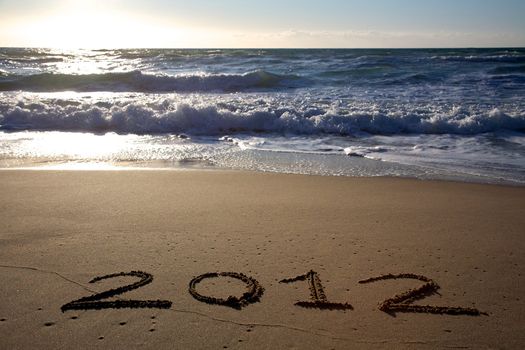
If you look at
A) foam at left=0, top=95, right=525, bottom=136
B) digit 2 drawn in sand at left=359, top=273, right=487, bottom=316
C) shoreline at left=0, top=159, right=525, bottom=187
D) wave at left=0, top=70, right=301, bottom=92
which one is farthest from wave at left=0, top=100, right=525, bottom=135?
wave at left=0, top=70, right=301, bottom=92

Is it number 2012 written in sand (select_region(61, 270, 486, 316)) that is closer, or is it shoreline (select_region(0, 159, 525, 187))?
number 2012 written in sand (select_region(61, 270, 486, 316))

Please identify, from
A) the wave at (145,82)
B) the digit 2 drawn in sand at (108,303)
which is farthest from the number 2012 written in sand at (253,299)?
the wave at (145,82)

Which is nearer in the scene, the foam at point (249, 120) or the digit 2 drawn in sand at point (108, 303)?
the digit 2 drawn in sand at point (108, 303)

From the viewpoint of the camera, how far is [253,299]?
2.41m

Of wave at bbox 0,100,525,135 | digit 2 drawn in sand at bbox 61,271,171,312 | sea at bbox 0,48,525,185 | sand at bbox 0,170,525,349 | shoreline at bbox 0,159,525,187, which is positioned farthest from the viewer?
wave at bbox 0,100,525,135

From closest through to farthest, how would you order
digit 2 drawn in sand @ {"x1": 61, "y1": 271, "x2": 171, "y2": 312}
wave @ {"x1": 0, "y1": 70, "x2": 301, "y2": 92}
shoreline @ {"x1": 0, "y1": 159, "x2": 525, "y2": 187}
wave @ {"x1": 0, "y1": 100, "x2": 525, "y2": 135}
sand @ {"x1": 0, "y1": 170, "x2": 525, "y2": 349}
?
sand @ {"x1": 0, "y1": 170, "x2": 525, "y2": 349} → digit 2 drawn in sand @ {"x1": 61, "y1": 271, "x2": 171, "y2": 312} → shoreline @ {"x1": 0, "y1": 159, "x2": 525, "y2": 187} → wave @ {"x1": 0, "y1": 100, "x2": 525, "y2": 135} → wave @ {"x1": 0, "y1": 70, "x2": 301, "y2": 92}

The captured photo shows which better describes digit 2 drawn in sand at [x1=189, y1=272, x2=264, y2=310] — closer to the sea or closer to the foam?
the sea

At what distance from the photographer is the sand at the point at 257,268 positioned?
2.13 meters

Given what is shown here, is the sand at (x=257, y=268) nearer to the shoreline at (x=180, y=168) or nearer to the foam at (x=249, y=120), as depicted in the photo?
the shoreline at (x=180, y=168)

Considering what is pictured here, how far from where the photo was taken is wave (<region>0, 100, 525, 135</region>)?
8688 millimetres

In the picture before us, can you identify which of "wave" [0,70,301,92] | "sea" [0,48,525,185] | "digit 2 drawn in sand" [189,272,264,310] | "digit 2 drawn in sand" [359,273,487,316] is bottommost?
"digit 2 drawn in sand" [359,273,487,316]

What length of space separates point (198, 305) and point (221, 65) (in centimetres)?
2156

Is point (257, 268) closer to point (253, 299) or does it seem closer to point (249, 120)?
point (253, 299)

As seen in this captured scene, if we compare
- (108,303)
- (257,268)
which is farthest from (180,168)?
(108,303)
